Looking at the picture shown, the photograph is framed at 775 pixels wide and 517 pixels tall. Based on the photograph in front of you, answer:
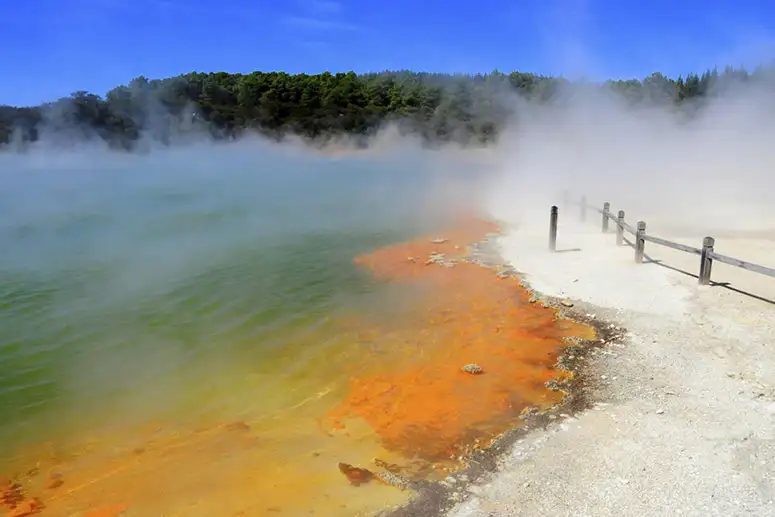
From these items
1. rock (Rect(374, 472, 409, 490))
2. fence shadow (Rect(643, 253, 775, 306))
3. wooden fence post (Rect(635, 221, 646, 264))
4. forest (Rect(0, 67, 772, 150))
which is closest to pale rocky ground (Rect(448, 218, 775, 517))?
fence shadow (Rect(643, 253, 775, 306))

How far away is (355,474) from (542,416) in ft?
5.99

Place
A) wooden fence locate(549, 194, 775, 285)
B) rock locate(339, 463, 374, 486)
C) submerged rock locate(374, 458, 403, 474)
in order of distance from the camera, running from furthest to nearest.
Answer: wooden fence locate(549, 194, 775, 285), submerged rock locate(374, 458, 403, 474), rock locate(339, 463, 374, 486)

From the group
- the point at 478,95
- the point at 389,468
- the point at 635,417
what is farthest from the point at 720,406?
the point at 478,95

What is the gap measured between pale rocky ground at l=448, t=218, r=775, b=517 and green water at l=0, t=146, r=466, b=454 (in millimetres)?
3734

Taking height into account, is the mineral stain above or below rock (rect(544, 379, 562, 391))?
below

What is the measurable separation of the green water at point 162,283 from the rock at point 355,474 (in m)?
2.22

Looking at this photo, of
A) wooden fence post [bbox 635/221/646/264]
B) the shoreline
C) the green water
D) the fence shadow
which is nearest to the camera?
the shoreline

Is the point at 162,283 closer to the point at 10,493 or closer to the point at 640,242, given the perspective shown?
the point at 10,493

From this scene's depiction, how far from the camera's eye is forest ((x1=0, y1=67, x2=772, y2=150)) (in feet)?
137

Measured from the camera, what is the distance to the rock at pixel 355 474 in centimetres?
451

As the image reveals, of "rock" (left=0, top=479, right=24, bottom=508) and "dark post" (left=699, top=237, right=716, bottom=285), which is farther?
"dark post" (left=699, top=237, right=716, bottom=285)

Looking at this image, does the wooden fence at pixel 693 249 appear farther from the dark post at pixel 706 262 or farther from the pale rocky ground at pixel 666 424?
the pale rocky ground at pixel 666 424

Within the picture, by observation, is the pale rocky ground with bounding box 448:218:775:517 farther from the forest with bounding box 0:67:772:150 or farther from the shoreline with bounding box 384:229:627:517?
the forest with bounding box 0:67:772:150


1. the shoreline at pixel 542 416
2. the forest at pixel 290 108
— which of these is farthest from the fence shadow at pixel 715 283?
the forest at pixel 290 108
